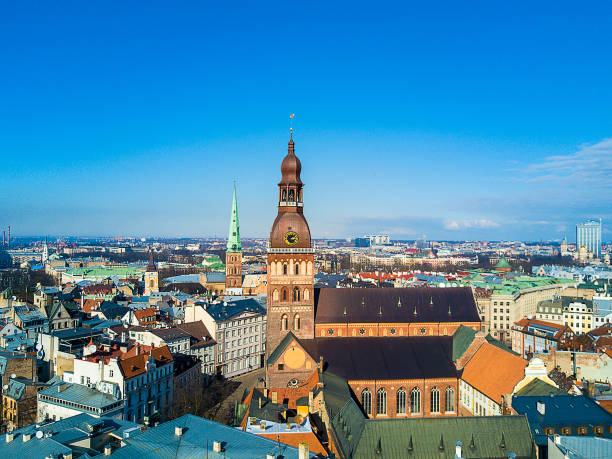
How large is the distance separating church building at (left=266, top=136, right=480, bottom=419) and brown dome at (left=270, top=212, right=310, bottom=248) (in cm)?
12

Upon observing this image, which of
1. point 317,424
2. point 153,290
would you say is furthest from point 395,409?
point 153,290

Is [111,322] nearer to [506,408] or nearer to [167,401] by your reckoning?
[167,401]

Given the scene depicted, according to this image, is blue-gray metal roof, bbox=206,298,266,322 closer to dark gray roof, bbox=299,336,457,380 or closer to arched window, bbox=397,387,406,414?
dark gray roof, bbox=299,336,457,380

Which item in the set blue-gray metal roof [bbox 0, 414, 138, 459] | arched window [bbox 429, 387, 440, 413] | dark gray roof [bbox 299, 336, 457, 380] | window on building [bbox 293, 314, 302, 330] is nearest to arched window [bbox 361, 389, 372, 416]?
dark gray roof [bbox 299, 336, 457, 380]

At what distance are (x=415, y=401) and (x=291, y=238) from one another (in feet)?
80.1

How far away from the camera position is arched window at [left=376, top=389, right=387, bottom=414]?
64.9 meters

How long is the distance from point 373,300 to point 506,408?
2401 cm

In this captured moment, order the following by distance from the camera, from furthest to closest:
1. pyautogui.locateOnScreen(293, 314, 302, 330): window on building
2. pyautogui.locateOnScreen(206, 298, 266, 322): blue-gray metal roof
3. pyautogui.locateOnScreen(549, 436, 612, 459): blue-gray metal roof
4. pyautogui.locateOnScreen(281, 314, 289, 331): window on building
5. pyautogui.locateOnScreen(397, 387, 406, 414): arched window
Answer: pyautogui.locateOnScreen(206, 298, 266, 322): blue-gray metal roof → pyautogui.locateOnScreen(293, 314, 302, 330): window on building → pyautogui.locateOnScreen(281, 314, 289, 331): window on building → pyautogui.locateOnScreen(397, 387, 406, 414): arched window → pyautogui.locateOnScreen(549, 436, 612, 459): blue-gray metal roof

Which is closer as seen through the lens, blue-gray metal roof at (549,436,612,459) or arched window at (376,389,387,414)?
blue-gray metal roof at (549,436,612,459)

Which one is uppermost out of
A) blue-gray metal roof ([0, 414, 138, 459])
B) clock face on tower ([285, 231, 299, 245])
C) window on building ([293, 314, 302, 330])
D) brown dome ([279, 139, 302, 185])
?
brown dome ([279, 139, 302, 185])

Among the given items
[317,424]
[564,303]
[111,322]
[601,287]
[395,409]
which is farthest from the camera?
[601,287]

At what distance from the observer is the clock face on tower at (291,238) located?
229ft

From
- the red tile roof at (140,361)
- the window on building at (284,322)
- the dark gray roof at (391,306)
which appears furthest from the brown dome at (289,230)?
the red tile roof at (140,361)

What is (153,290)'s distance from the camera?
16625cm
